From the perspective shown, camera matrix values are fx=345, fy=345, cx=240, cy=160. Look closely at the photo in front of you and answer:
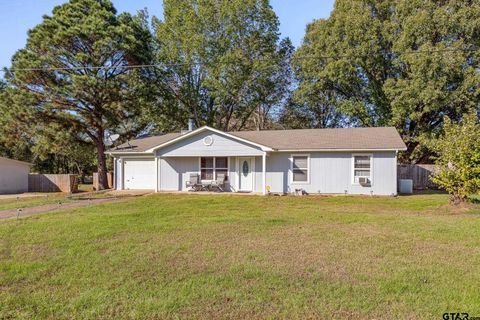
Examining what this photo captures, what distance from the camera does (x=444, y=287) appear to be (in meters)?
4.29

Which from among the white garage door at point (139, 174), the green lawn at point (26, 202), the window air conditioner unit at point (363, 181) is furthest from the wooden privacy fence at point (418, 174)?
the green lawn at point (26, 202)

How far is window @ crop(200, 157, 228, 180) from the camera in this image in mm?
18194

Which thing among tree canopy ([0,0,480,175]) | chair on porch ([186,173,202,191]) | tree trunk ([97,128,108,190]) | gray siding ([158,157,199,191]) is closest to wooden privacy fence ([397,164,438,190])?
tree canopy ([0,0,480,175])

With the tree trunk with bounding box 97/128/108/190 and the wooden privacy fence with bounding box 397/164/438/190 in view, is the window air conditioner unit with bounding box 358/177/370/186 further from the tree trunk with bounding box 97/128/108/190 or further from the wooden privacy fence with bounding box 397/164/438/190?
the tree trunk with bounding box 97/128/108/190

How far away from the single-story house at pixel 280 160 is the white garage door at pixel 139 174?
0.19 feet

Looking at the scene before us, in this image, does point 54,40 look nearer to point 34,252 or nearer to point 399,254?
point 34,252

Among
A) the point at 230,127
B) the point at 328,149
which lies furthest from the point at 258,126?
the point at 328,149

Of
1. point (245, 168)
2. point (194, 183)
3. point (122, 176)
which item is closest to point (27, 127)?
point (122, 176)

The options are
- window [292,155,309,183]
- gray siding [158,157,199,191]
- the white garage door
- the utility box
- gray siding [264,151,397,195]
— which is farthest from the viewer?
the white garage door

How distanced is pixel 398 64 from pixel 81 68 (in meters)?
20.4

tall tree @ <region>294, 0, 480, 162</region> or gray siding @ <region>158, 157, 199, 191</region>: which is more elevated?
tall tree @ <region>294, 0, 480, 162</region>

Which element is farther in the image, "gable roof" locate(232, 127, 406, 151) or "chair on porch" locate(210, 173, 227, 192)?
"chair on porch" locate(210, 173, 227, 192)

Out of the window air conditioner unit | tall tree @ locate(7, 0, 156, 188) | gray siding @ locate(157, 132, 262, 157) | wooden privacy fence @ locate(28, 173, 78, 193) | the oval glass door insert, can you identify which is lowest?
wooden privacy fence @ locate(28, 173, 78, 193)

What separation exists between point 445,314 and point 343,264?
174 centimetres
